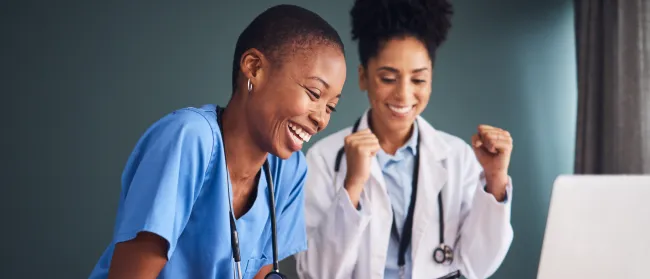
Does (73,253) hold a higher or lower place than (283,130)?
lower

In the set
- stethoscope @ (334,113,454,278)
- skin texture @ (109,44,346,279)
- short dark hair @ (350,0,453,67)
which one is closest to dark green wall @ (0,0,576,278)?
stethoscope @ (334,113,454,278)

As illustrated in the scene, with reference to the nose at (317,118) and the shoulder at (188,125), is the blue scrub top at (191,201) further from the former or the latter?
the nose at (317,118)

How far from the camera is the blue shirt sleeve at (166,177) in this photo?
3.03 feet

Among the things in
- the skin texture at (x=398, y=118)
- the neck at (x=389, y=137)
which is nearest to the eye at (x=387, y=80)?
the skin texture at (x=398, y=118)

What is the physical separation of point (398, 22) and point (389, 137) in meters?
0.34

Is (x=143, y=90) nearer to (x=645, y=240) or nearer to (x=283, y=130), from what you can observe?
(x=283, y=130)

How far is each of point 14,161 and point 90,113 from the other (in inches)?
11.6

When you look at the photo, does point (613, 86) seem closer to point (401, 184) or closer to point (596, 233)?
point (401, 184)

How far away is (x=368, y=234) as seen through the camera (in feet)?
5.60

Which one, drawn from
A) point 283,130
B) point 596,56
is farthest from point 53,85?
point 596,56

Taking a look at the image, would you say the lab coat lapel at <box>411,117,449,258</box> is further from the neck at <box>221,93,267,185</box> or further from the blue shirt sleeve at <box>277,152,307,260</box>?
the neck at <box>221,93,267,185</box>

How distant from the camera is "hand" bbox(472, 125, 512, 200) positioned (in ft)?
5.33

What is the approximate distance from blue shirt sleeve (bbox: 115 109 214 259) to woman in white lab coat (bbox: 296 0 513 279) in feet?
2.18

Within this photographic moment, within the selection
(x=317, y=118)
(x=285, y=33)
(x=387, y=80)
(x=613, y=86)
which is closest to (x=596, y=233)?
(x=317, y=118)
